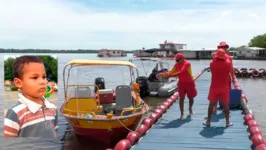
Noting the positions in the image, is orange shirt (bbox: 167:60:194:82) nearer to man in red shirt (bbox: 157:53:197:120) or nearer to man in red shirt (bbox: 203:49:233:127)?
man in red shirt (bbox: 157:53:197:120)

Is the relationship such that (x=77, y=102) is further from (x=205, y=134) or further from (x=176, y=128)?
(x=205, y=134)

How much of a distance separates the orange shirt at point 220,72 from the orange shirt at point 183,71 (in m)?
1.01

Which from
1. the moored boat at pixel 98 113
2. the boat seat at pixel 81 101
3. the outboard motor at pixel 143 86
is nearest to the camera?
the moored boat at pixel 98 113

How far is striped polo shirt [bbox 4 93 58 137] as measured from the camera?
176cm

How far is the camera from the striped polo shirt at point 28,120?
1761mm

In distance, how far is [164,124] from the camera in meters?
9.76

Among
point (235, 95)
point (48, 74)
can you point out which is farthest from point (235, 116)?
point (48, 74)

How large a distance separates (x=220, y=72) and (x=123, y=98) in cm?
413

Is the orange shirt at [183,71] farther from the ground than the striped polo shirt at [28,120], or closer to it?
closer to it

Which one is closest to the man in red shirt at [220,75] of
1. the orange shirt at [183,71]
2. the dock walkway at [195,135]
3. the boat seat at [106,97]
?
the dock walkway at [195,135]

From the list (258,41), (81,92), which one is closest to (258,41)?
(258,41)

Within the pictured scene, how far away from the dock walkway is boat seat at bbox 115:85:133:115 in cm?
126

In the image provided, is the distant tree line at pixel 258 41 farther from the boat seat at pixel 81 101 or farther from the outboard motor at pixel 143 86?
the boat seat at pixel 81 101

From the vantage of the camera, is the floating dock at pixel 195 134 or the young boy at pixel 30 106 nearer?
the young boy at pixel 30 106
